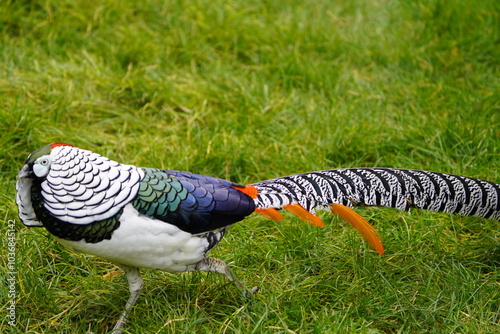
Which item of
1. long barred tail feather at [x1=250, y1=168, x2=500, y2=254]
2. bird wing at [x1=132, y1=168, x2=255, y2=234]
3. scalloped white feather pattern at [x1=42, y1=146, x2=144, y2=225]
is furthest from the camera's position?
long barred tail feather at [x1=250, y1=168, x2=500, y2=254]

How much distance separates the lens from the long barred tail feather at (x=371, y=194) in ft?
9.85

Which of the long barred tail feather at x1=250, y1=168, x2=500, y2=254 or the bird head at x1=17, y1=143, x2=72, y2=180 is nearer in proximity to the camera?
the bird head at x1=17, y1=143, x2=72, y2=180

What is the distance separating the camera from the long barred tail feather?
3002 mm

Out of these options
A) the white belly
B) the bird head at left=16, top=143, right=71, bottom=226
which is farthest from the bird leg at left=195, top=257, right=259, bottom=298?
the bird head at left=16, top=143, right=71, bottom=226

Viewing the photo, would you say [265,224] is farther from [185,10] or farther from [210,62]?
[185,10]

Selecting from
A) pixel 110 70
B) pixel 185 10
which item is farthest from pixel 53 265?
pixel 185 10

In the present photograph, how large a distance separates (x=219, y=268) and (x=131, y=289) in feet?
1.41

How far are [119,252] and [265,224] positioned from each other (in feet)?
4.32

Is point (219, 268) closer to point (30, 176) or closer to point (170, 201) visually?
point (170, 201)

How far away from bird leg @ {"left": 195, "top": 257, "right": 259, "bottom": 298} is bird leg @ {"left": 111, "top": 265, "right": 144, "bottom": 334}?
29cm

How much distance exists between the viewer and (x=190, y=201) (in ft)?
9.09

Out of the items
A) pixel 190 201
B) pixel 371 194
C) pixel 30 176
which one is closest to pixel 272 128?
pixel 371 194

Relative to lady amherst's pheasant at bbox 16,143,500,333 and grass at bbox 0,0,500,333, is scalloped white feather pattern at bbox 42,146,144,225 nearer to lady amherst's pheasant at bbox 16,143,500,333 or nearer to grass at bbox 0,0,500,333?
lady amherst's pheasant at bbox 16,143,500,333

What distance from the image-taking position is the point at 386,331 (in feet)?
9.88
